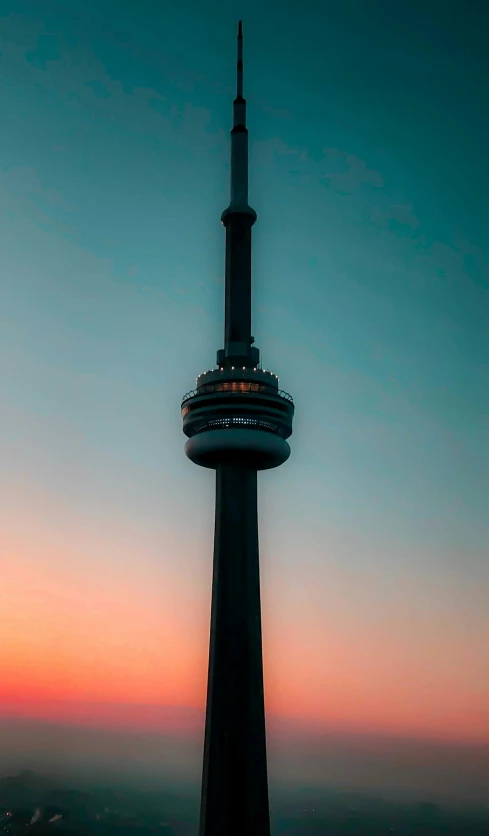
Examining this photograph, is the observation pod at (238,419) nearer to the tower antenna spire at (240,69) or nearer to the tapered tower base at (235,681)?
the tapered tower base at (235,681)

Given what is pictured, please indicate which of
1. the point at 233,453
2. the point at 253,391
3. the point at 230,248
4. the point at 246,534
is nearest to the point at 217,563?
the point at 246,534

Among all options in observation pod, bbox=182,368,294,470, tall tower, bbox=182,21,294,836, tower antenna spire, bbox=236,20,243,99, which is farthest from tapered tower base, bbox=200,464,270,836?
tower antenna spire, bbox=236,20,243,99

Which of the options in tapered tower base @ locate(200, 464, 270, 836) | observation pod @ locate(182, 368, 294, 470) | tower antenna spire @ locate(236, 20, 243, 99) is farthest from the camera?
tower antenna spire @ locate(236, 20, 243, 99)

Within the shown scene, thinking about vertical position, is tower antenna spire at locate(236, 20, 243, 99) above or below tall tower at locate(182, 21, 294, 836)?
above

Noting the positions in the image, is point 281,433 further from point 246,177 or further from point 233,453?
point 246,177

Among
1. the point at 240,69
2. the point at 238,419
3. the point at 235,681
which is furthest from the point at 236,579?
the point at 240,69

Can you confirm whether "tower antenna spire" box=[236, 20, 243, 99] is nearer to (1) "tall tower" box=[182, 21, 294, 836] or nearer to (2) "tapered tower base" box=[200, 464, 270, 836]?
(1) "tall tower" box=[182, 21, 294, 836]

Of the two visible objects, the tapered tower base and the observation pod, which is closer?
the tapered tower base

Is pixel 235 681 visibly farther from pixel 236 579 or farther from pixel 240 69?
pixel 240 69

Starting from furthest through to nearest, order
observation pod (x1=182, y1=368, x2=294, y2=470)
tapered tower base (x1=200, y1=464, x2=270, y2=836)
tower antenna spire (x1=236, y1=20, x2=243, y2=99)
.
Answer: tower antenna spire (x1=236, y1=20, x2=243, y2=99)
observation pod (x1=182, y1=368, x2=294, y2=470)
tapered tower base (x1=200, y1=464, x2=270, y2=836)
